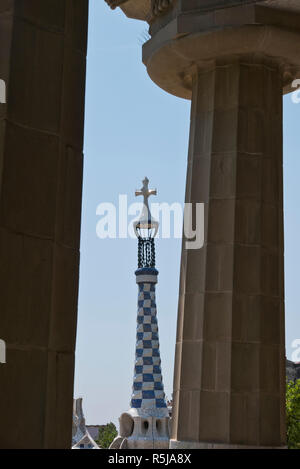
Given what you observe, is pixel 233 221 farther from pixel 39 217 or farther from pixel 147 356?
pixel 147 356

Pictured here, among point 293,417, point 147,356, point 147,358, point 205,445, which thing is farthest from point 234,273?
point 293,417

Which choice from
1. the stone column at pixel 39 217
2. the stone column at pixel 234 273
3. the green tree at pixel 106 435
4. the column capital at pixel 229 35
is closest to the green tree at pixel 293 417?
the stone column at pixel 234 273

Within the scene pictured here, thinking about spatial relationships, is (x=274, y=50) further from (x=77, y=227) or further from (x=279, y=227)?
(x=77, y=227)

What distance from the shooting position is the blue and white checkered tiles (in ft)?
137

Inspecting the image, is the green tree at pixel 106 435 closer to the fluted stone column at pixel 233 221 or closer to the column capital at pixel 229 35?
the fluted stone column at pixel 233 221

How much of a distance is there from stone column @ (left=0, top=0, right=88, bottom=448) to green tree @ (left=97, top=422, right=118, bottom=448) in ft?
249

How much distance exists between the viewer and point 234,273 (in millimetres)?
20812

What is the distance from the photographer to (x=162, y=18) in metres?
22.7

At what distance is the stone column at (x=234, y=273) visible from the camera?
20250 mm

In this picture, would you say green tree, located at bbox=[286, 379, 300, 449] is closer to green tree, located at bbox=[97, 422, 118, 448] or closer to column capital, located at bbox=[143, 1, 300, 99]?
column capital, located at bbox=[143, 1, 300, 99]

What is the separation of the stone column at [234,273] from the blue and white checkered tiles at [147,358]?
2081 cm

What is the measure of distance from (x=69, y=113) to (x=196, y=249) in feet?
37.8
